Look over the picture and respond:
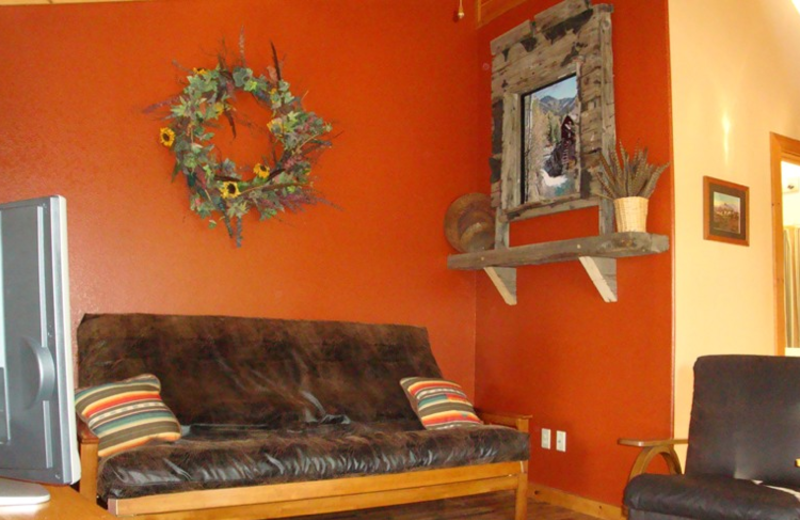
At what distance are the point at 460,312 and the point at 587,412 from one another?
1.10m

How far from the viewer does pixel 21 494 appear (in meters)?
1.15

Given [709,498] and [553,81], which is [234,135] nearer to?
[553,81]

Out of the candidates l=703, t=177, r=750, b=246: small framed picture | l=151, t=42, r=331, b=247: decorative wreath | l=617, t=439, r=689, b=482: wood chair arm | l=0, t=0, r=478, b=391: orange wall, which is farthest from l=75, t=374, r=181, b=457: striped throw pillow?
l=703, t=177, r=750, b=246: small framed picture

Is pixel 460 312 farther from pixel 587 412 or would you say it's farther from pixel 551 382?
pixel 587 412

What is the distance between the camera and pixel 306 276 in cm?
398

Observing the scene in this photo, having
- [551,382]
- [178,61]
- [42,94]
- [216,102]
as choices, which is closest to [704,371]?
[551,382]

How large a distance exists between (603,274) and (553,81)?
46.0 inches

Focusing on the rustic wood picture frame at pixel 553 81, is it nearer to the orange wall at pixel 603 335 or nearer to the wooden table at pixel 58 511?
the orange wall at pixel 603 335

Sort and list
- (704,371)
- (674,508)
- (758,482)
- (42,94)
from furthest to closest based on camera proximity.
Result: (42,94) < (704,371) < (758,482) < (674,508)

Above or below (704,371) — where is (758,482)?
below

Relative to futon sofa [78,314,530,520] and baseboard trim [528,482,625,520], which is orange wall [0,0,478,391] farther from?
baseboard trim [528,482,625,520]

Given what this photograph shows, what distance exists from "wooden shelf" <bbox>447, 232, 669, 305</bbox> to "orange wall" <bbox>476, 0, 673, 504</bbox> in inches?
2.4

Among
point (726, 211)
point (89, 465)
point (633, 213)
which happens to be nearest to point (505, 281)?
point (633, 213)

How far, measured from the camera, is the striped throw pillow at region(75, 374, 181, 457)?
2.62m
